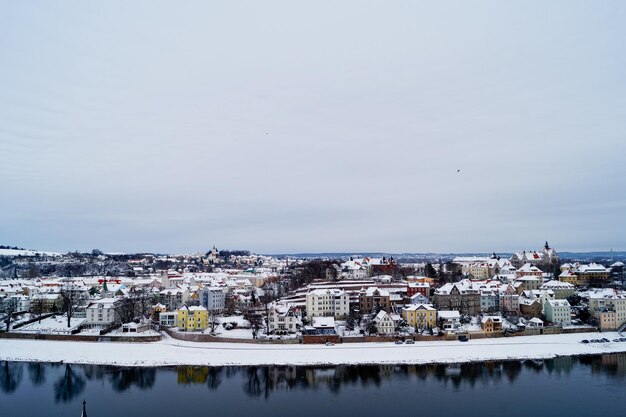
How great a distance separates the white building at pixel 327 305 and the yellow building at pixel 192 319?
7.03 meters

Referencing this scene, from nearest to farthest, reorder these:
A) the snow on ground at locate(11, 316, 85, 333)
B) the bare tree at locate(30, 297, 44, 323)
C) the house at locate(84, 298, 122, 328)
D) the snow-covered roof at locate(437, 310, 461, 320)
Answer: the snow-covered roof at locate(437, 310, 461, 320), the snow on ground at locate(11, 316, 85, 333), the house at locate(84, 298, 122, 328), the bare tree at locate(30, 297, 44, 323)

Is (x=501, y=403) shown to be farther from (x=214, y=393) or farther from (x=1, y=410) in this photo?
(x=1, y=410)

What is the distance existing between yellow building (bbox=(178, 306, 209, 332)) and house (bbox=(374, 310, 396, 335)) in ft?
35.5

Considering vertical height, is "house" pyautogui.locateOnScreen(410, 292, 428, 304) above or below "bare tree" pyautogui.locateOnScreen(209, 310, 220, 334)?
above

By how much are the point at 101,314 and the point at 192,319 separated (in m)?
6.99

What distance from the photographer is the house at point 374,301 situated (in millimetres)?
→ 35875

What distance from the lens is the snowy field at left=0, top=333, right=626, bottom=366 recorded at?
2533 cm

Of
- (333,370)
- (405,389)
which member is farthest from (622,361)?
(333,370)

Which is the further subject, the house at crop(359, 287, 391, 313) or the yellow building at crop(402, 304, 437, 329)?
the house at crop(359, 287, 391, 313)

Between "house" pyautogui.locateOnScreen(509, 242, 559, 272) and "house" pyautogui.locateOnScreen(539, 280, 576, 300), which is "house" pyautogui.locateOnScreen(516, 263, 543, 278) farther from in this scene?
"house" pyautogui.locateOnScreen(509, 242, 559, 272)

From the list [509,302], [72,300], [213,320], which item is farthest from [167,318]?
[509,302]

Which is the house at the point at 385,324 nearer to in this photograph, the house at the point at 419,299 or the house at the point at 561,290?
the house at the point at 419,299

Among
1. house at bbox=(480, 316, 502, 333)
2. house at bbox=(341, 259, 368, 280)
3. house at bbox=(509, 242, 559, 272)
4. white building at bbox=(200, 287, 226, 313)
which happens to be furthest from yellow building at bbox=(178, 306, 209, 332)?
house at bbox=(509, 242, 559, 272)

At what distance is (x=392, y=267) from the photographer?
57625mm
